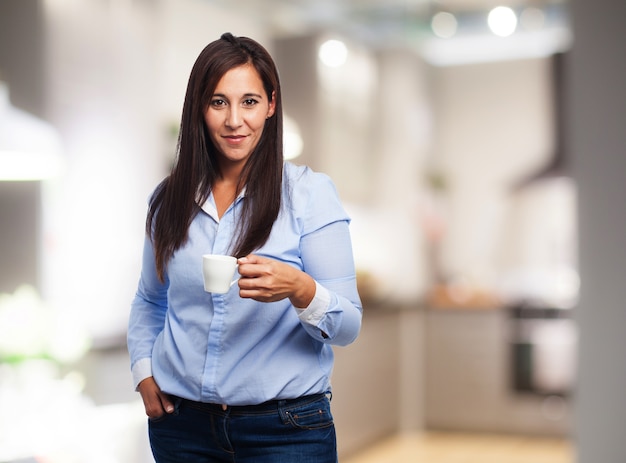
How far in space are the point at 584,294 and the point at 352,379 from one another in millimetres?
1741

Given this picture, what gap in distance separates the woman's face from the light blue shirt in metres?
0.08

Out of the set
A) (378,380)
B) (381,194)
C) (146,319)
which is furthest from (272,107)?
(381,194)

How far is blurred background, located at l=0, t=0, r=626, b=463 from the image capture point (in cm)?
275

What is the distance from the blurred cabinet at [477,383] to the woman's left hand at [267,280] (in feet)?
15.3

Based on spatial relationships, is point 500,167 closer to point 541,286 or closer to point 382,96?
point 541,286

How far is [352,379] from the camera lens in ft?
15.4

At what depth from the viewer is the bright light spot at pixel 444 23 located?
21.0ft

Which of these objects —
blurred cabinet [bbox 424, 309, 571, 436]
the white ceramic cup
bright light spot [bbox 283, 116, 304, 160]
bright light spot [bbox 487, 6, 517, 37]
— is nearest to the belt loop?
the white ceramic cup

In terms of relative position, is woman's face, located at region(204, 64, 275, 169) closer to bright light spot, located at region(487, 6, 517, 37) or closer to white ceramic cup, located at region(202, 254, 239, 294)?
white ceramic cup, located at region(202, 254, 239, 294)

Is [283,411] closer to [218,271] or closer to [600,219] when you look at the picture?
[218,271]

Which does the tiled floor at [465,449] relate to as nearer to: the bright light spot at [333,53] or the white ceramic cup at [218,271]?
the bright light spot at [333,53]

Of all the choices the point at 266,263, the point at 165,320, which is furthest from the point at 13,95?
the point at 266,263

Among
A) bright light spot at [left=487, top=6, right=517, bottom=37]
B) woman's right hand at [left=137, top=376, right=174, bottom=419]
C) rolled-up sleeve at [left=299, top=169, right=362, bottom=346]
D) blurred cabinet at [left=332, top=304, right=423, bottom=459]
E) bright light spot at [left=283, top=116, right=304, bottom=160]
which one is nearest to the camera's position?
rolled-up sleeve at [left=299, top=169, right=362, bottom=346]

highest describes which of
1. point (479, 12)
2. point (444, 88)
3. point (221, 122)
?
point (479, 12)
